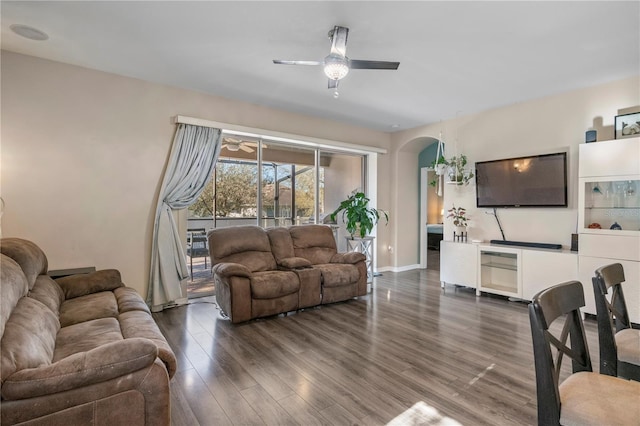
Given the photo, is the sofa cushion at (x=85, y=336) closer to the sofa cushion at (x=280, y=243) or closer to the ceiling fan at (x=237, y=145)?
the sofa cushion at (x=280, y=243)

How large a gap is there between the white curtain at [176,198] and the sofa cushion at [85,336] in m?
1.68

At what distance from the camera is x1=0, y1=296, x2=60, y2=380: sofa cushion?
1.33m

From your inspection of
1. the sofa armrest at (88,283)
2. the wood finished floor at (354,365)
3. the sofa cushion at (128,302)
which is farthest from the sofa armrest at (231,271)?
the sofa armrest at (88,283)

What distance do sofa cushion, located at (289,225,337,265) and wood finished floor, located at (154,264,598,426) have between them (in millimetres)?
772

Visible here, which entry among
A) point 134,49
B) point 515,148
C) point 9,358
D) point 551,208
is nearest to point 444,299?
point 551,208

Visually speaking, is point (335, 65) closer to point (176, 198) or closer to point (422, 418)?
point (422, 418)

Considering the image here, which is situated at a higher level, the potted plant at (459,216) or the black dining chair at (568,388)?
the potted plant at (459,216)

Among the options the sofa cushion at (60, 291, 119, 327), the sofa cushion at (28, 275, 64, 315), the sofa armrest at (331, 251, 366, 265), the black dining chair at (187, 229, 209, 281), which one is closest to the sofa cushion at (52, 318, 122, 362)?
the sofa cushion at (60, 291, 119, 327)

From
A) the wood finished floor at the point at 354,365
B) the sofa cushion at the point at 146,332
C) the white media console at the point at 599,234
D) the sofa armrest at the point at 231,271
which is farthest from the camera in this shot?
the sofa armrest at the point at 231,271

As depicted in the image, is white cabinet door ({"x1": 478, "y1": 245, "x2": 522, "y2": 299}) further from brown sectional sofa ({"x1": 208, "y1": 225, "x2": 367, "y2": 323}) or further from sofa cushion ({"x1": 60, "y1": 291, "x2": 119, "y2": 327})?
sofa cushion ({"x1": 60, "y1": 291, "x2": 119, "y2": 327})

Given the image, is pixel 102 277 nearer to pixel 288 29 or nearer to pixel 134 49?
pixel 134 49

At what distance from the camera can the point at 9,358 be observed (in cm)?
131

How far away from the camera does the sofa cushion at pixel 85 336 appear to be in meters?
1.84

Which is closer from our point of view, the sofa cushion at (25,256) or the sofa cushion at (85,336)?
the sofa cushion at (85,336)
